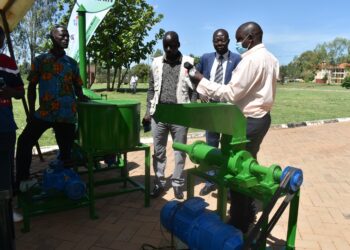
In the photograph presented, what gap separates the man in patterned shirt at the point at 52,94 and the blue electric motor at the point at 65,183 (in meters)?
0.38

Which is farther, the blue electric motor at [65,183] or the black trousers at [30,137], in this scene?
the black trousers at [30,137]

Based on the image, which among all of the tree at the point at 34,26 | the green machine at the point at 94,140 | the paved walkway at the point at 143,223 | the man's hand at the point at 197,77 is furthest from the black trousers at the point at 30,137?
the tree at the point at 34,26

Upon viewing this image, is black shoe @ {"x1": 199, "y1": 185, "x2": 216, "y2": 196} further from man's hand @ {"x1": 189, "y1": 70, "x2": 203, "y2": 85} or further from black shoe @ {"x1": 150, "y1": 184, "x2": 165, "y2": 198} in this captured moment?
man's hand @ {"x1": 189, "y1": 70, "x2": 203, "y2": 85}

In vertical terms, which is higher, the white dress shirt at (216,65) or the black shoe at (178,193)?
the white dress shirt at (216,65)

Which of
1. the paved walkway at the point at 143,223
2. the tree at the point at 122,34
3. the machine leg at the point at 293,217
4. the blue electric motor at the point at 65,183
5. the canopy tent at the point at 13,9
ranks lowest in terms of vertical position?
the paved walkway at the point at 143,223

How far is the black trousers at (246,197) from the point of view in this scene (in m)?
2.81

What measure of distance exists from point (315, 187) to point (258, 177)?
110 inches

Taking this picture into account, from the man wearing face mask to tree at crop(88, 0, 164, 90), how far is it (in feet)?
65.1

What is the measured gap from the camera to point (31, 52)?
43438 millimetres

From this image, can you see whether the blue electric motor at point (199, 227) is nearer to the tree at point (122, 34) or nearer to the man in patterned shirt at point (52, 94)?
the man in patterned shirt at point (52, 94)

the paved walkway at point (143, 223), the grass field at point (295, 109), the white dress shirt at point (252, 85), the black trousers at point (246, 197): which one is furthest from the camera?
the grass field at point (295, 109)

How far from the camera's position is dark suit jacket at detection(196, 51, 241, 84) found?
4035 millimetres

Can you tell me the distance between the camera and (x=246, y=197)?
291 cm

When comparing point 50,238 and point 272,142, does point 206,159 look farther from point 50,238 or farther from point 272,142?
point 272,142
